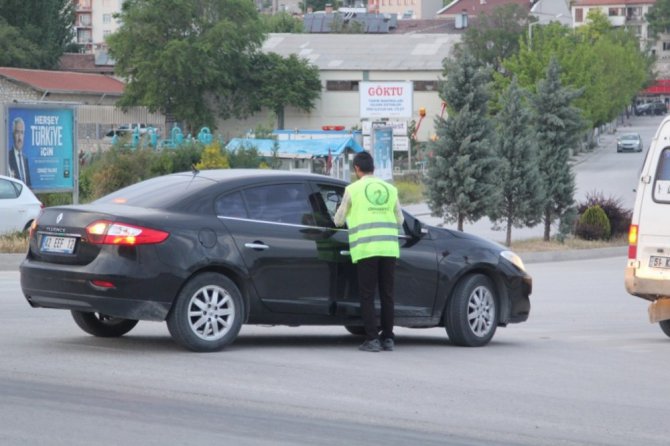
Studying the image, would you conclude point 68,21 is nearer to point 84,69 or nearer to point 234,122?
point 84,69

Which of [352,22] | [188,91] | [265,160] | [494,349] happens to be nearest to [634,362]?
[494,349]

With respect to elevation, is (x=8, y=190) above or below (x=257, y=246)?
above

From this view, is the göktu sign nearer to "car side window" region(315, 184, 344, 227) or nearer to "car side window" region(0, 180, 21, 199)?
"car side window" region(0, 180, 21, 199)

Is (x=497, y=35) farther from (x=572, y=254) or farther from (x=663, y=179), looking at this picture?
(x=663, y=179)

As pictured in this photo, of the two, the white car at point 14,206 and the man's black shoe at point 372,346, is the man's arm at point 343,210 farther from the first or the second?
the white car at point 14,206

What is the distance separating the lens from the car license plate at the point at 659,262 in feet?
45.5

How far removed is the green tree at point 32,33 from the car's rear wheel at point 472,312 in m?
94.1

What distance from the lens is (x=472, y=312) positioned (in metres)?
12.7

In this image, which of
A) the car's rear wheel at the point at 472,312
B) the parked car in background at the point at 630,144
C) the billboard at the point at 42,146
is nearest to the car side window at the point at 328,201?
the car's rear wheel at the point at 472,312

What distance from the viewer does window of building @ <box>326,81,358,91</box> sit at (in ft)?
321

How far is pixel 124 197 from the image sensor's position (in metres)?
11.5

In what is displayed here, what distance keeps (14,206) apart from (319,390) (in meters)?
16.3

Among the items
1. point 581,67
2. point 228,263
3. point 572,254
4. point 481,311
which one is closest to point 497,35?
point 581,67

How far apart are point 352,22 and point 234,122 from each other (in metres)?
37.2
